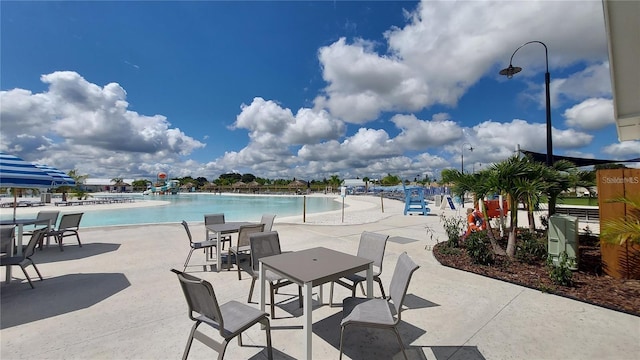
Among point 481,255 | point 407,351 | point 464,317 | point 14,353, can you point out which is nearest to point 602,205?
point 481,255

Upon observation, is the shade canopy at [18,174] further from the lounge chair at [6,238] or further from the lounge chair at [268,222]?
the lounge chair at [268,222]

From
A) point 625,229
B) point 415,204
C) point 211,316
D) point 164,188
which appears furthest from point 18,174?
point 164,188

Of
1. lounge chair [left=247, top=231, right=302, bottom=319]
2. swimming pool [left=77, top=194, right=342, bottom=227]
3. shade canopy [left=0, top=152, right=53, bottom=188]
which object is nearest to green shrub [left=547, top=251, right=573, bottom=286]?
lounge chair [left=247, top=231, right=302, bottom=319]

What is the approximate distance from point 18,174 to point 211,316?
575 cm

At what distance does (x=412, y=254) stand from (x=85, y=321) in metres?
6.10

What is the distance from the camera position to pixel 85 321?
3.21 metres

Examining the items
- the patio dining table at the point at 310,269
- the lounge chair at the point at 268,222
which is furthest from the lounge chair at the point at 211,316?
the lounge chair at the point at 268,222

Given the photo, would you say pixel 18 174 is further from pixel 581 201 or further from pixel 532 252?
pixel 581 201

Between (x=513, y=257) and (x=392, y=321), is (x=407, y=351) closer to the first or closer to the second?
(x=392, y=321)

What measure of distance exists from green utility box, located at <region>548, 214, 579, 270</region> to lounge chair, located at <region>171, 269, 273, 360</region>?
5517mm

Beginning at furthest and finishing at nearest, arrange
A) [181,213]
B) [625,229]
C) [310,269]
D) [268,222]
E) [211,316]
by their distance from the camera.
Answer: [181,213] < [268,222] < [625,229] < [310,269] < [211,316]

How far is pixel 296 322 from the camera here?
320 cm

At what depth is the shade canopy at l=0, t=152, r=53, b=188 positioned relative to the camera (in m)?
4.81

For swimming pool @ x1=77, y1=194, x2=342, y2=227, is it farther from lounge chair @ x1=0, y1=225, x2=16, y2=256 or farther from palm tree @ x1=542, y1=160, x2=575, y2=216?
palm tree @ x1=542, y1=160, x2=575, y2=216
